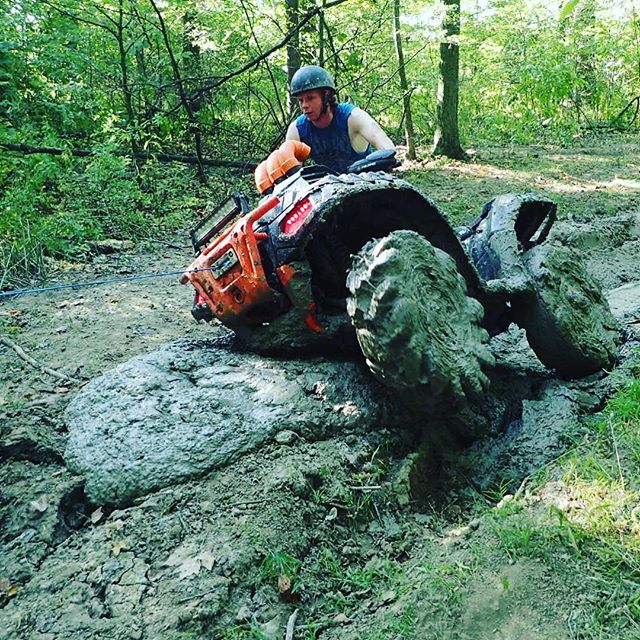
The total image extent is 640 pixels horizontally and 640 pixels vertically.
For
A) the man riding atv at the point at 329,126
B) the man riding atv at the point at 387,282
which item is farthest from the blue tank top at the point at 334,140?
the man riding atv at the point at 387,282

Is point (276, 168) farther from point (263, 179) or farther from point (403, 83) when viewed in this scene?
point (403, 83)

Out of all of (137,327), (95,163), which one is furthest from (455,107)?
(137,327)

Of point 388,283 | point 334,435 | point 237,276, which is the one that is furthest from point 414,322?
point 237,276

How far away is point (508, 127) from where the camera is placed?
41.4ft

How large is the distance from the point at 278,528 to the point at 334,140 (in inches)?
119

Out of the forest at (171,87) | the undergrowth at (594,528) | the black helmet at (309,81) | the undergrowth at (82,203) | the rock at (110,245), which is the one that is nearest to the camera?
the undergrowth at (594,528)

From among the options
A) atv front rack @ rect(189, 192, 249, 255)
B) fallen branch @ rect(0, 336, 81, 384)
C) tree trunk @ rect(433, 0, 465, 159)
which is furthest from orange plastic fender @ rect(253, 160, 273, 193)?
tree trunk @ rect(433, 0, 465, 159)

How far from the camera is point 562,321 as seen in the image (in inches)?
119

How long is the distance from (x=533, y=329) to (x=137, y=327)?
105 inches

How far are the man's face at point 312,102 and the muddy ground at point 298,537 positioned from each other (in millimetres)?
2121

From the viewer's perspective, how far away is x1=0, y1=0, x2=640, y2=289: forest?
679 centimetres

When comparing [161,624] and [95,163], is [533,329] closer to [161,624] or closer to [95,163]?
[161,624]

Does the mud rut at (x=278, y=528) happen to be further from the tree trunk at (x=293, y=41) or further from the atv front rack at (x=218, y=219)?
the tree trunk at (x=293, y=41)

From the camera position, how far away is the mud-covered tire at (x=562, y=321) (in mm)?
3043
